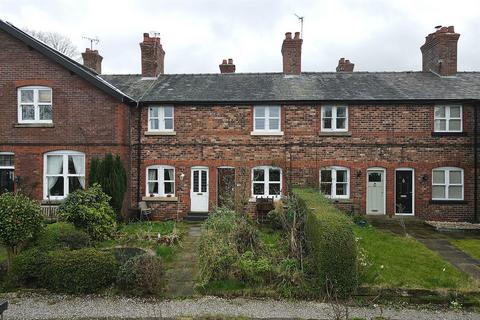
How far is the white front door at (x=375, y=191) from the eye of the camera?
16.5m

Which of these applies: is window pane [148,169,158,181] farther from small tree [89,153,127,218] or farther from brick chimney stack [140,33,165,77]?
brick chimney stack [140,33,165,77]

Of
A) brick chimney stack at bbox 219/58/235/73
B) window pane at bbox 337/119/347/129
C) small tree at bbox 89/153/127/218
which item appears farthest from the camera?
brick chimney stack at bbox 219/58/235/73

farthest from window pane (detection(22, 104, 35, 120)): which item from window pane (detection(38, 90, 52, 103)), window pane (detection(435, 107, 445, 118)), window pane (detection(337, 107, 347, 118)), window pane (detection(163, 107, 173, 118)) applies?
window pane (detection(435, 107, 445, 118))

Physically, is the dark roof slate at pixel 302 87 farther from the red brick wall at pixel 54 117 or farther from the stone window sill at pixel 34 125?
the stone window sill at pixel 34 125

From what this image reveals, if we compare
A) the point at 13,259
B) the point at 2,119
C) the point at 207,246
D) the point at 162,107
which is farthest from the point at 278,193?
the point at 2,119

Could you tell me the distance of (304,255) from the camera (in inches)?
344

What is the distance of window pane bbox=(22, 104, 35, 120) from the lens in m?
15.7

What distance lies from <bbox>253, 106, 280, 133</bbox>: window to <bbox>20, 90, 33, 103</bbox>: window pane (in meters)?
10.3

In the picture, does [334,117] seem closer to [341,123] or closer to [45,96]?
[341,123]

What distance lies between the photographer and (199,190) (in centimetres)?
1686

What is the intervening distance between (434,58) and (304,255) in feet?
52.6

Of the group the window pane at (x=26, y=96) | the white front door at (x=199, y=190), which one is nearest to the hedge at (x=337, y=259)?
the white front door at (x=199, y=190)

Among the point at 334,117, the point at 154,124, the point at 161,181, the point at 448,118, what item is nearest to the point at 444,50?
the point at 448,118

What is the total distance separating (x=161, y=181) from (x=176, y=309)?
34.2ft
